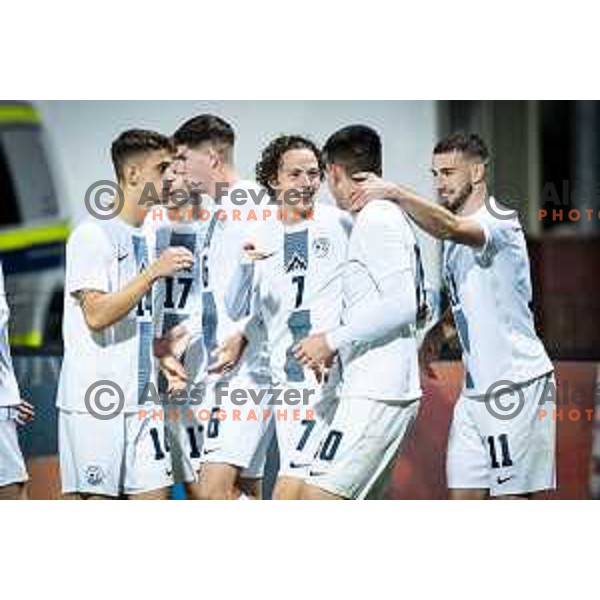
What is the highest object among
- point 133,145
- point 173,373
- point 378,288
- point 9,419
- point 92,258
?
point 133,145

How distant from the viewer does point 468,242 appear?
15.5 ft

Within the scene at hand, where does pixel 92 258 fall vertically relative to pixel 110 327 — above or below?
above

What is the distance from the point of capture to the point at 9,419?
16.0ft

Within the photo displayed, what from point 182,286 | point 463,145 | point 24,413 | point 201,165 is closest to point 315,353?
point 182,286

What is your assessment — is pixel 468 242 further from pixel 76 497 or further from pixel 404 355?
pixel 76 497

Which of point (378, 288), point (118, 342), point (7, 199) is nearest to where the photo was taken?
point (378, 288)

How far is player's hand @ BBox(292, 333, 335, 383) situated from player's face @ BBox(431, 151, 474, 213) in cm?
57

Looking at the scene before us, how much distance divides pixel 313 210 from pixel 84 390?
0.93 meters

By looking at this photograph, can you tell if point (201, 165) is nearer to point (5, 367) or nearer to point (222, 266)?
point (222, 266)

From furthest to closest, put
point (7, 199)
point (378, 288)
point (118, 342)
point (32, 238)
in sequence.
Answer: point (7, 199)
point (32, 238)
point (118, 342)
point (378, 288)

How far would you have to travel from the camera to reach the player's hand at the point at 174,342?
15.7ft

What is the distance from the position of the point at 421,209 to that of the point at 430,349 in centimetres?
44

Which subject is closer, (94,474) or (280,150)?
(280,150)

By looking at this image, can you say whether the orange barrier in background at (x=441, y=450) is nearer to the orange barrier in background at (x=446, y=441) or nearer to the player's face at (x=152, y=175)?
the orange barrier in background at (x=446, y=441)
